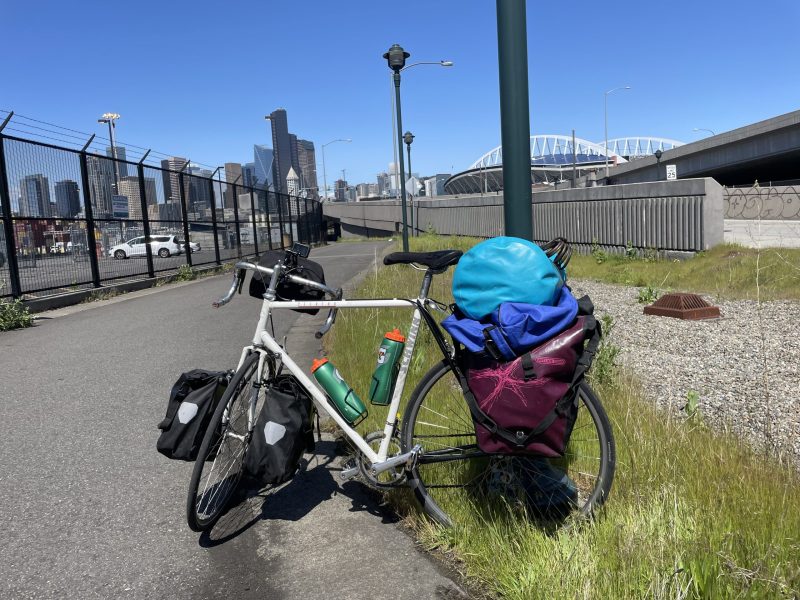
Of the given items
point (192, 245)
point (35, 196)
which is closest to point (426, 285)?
point (35, 196)

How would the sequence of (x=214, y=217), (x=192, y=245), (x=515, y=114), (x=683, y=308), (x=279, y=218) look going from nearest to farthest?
(x=515, y=114) < (x=683, y=308) < (x=192, y=245) < (x=214, y=217) < (x=279, y=218)

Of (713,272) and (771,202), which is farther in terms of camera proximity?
(771,202)

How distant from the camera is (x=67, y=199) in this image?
1313 centimetres

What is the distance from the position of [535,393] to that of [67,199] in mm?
12876

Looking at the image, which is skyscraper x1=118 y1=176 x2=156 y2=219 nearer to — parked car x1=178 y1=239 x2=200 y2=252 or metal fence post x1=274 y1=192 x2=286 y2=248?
parked car x1=178 y1=239 x2=200 y2=252

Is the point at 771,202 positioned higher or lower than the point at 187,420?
higher

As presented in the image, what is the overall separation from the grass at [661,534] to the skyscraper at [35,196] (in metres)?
10.4

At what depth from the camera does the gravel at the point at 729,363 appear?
15.3ft

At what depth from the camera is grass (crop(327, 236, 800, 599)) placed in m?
2.28

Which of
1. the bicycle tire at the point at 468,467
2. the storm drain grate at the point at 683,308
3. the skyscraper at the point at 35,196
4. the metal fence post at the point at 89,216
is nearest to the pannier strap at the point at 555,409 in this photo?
the bicycle tire at the point at 468,467

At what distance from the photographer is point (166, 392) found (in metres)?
6.02

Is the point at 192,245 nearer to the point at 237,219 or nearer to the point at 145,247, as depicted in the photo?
the point at 145,247

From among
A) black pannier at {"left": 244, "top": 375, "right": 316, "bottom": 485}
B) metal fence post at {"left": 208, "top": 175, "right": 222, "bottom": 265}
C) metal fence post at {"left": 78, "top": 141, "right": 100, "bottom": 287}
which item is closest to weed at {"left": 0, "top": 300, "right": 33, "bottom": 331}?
metal fence post at {"left": 78, "top": 141, "right": 100, "bottom": 287}

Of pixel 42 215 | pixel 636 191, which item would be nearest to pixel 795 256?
pixel 636 191
